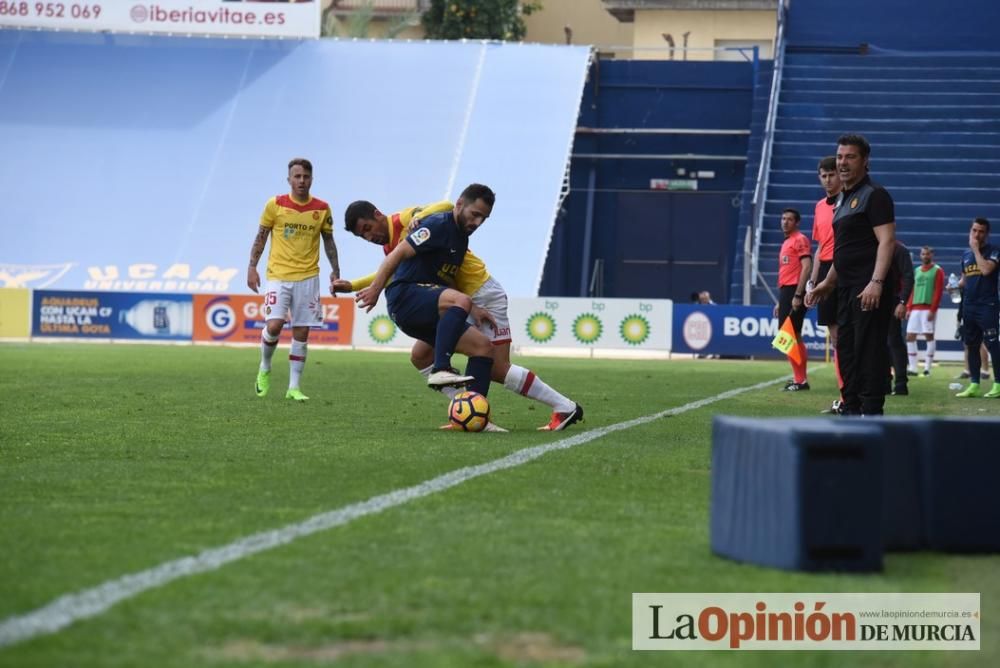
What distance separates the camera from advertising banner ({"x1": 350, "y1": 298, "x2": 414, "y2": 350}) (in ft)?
97.8

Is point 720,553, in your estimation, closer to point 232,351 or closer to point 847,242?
point 847,242

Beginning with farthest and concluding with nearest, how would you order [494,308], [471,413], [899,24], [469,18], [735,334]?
1. [469,18]
2. [899,24]
3. [735,334]
4. [494,308]
5. [471,413]

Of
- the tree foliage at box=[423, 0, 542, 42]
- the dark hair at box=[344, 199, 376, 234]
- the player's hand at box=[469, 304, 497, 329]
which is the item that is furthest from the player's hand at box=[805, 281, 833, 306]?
the tree foliage at box=[423, 0, 542, 42]

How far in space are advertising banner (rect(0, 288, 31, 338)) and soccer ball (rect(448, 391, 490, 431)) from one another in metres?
22.7

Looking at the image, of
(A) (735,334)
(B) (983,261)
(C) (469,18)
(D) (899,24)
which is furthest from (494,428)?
(C) (469,18)

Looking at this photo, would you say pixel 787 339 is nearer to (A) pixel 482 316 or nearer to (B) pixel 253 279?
(B) pixel 253 279

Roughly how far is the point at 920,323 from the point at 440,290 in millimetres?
14082

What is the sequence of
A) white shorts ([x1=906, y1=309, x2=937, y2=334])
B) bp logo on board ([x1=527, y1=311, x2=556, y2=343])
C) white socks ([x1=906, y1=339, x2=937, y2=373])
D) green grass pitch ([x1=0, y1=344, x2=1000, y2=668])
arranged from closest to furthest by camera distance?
1. green grass pitch ([x1=0, y1=344, x2=1000, y2=668])
2. white shorts ([x1=906, y1=309, x2=937, y2=334])
3. white socks ([x1=906, y1=339, x2=937, y2=373])
4. bp logo on board ([x1=527, y1=311, x2=556, y2=343])

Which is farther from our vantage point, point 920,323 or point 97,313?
point 97,313

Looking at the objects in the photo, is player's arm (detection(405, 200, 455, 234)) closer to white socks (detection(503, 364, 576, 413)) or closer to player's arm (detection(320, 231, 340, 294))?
white socks (detection(503, 364, 576, 413))

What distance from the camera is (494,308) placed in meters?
10.9

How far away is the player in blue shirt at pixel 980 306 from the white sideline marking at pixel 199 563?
1005 cm

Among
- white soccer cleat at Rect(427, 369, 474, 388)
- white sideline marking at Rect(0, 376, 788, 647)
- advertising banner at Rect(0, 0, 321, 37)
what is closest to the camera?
white sideline marking at Rect(0, 376, 788, 647)

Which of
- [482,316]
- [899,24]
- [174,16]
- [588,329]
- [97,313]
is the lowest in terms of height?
[97,313]
